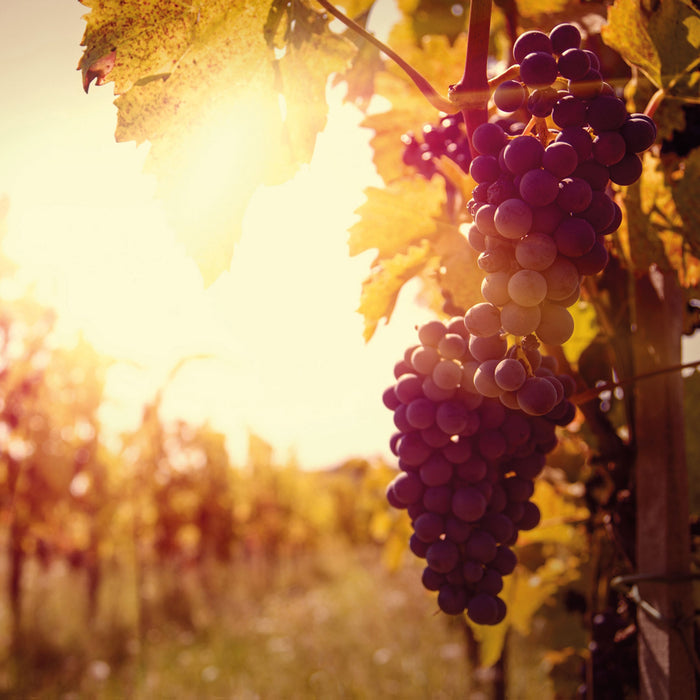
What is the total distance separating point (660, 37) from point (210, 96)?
26.9 inches

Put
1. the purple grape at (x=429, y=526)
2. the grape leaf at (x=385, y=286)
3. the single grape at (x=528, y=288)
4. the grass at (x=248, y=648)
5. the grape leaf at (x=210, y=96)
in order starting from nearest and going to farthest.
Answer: the single grape at (x=528, y=288)
the grape leaf at (x=210, y=96)
the purple grape at (x=429, y=526)
the grape leaf at (x=385, y=286)
the grass at (x=248, y=648)

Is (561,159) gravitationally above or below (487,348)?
above

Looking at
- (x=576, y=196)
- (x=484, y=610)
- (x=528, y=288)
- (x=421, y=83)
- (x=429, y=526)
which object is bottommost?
(x=484, y=610)

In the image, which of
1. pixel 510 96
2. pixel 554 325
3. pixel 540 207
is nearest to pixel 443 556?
pixel 554 325

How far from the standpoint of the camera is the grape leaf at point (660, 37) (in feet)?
2.76

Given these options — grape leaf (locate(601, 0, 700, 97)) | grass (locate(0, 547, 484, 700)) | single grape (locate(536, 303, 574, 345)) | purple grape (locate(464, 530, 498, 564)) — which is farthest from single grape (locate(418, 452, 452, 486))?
grass (locate(0, 547, 484, 700))

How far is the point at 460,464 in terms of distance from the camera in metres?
0.92

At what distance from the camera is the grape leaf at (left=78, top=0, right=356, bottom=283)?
82cm

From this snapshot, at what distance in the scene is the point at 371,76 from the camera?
1.30 metres

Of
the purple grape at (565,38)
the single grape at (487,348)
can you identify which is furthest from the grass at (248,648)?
the purple grape at (565,38)

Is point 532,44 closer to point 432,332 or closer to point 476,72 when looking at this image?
point 476,72

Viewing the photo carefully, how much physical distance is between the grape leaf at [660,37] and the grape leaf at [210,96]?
1.54 feet

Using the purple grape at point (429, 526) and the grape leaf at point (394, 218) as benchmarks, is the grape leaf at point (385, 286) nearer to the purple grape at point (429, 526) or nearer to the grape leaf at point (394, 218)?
the grape leaf at point (394, 218)

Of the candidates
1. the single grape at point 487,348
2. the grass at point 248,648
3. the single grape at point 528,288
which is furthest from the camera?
the grass at point 248,648
